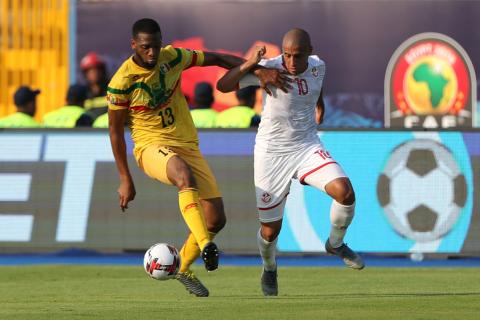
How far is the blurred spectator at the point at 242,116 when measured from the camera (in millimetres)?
16266

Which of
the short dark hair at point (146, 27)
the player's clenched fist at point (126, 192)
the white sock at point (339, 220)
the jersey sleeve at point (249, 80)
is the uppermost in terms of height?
the short dark hair at point (146, 27)

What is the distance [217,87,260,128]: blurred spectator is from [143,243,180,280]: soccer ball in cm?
562

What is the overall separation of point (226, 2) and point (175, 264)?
32.8 ft

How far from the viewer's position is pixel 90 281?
13227 mm

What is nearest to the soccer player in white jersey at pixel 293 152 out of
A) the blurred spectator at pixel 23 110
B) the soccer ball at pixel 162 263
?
the soccer ball at pixel 162 263

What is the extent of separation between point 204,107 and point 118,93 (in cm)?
626

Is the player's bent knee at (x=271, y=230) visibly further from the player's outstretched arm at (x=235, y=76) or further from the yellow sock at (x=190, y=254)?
the player's outstretched arm at (x=235, y=76)

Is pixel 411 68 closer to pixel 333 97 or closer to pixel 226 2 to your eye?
pixel 333 97

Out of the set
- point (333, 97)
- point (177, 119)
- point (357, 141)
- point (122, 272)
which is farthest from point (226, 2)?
point (177, 119)

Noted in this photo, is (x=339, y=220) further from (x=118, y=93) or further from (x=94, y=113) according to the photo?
(x=94, y=113)

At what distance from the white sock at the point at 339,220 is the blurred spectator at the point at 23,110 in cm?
661

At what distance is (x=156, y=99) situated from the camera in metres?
10.9

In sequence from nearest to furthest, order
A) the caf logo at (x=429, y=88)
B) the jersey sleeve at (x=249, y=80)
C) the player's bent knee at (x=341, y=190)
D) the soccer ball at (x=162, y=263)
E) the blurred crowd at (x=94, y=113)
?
the soccer ball at (x=162, y=263)
the player's bent knee at (x=341, y=190)
the jersey sleeve at (x=249, y=80)
the blurred crowd at (x=94, y=113)
the caf logo at (x=429, y=88)

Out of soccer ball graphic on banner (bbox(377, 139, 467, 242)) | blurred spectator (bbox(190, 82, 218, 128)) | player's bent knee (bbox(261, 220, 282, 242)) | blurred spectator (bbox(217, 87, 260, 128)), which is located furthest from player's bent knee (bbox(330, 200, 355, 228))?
blurred spectator (bbox(190, 82, 218, 128))
